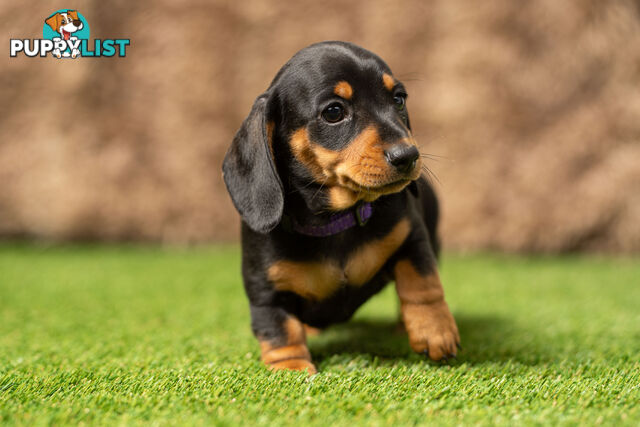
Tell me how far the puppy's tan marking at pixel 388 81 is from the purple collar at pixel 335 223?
0.39m

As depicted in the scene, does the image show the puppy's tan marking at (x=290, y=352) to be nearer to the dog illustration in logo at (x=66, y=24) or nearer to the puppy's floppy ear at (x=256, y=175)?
the puppy's floppy ear at (x=256, y=175)

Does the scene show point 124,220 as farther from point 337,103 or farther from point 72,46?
point 337,103

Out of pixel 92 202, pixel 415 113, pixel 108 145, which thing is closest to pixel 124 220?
pixel 92 202

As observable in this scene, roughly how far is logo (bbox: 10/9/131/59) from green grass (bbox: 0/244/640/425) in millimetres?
1897

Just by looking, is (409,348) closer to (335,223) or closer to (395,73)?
(335,223)

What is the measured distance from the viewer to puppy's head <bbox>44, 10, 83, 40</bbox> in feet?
15.7

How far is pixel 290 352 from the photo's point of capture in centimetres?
188

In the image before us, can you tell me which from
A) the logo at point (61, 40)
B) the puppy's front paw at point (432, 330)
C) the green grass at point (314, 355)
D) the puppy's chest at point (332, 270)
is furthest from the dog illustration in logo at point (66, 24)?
the puppy's front paw at point (432, 330)

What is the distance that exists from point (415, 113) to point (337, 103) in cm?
319

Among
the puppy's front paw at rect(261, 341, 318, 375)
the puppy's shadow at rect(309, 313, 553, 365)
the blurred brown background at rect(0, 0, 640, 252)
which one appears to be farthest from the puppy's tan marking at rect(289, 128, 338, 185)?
the blurred brown background at rect(0, 0, 640, 252)

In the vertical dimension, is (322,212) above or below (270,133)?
below

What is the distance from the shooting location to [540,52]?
4.67 m

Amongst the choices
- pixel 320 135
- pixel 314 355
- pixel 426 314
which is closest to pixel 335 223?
pixel 320 135

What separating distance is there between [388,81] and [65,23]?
12.8ft
